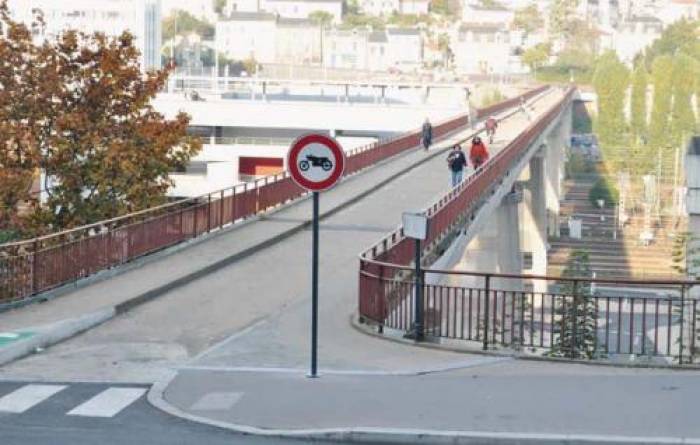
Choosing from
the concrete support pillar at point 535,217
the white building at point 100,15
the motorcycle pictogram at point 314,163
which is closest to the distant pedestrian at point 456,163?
the motorcycle pictogram at point 314,163

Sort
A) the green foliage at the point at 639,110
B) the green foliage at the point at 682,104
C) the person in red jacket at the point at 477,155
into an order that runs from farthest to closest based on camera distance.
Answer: the green foliage at the point at 639,110
the green foliage at the point at 682,104
the person in red jacket at the point at 477,155

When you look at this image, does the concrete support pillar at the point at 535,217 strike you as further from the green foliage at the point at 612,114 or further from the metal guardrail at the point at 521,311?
the metal guardrail at the point at 521,311

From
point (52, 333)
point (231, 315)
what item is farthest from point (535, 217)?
point (52, 333)

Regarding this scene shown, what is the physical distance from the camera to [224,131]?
4675 inches

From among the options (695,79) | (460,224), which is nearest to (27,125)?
(460,224)

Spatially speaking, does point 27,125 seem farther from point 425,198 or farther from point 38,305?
point 38,305

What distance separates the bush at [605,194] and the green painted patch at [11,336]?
4385 inches

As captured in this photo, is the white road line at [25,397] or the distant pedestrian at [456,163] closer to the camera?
the white road line at [25,397]

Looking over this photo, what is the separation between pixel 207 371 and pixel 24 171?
755 inches

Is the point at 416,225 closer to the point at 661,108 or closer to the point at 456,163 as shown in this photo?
the point at 456,163

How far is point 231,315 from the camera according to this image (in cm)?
2202

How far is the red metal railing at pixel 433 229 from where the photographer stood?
1978cm

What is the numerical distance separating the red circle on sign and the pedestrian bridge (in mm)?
1986

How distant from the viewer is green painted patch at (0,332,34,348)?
60.3 feet
